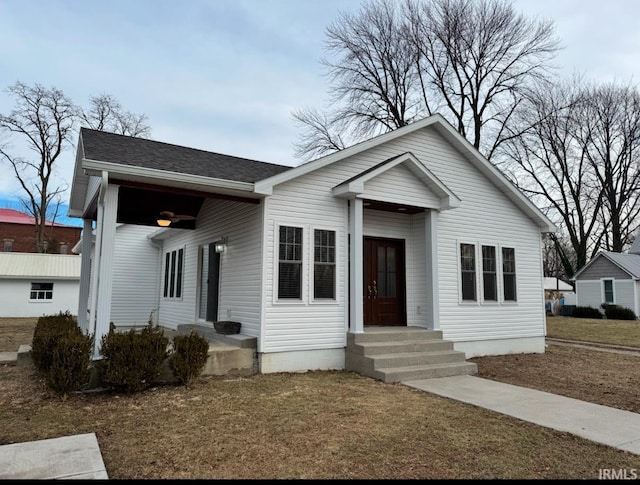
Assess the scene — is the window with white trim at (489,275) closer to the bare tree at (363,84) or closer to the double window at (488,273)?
the double window at (488,273)

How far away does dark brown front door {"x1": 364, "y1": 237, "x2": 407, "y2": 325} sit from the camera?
9.25 metres

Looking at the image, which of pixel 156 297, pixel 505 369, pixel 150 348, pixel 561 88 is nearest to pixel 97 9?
pixel 156 297

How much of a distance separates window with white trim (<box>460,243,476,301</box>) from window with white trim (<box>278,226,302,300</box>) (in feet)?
13.0

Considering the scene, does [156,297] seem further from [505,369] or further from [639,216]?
[639,216]

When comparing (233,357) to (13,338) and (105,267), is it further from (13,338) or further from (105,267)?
(13,338)

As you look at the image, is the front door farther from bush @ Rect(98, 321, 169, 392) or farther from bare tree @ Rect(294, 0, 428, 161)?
bare tree @ Rect(294, 0, 428, 161)

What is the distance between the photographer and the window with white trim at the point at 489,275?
10023 mm

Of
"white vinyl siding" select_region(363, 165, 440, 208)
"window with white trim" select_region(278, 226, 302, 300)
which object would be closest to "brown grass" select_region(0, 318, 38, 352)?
"window with white trim" select_region(278, 226, 302, 300)

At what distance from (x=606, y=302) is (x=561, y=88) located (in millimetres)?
13432

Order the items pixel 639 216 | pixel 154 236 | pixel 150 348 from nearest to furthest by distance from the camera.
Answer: pixel 150 348 < pixel 154 236 < pixel 639 216

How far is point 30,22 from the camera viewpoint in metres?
11.1

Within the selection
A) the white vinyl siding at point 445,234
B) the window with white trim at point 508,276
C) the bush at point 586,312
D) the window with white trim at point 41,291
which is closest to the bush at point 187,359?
the white vinyl siding at point 445,234

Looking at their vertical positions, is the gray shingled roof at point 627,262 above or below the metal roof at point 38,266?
above

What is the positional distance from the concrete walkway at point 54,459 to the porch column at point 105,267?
2.27 metres
